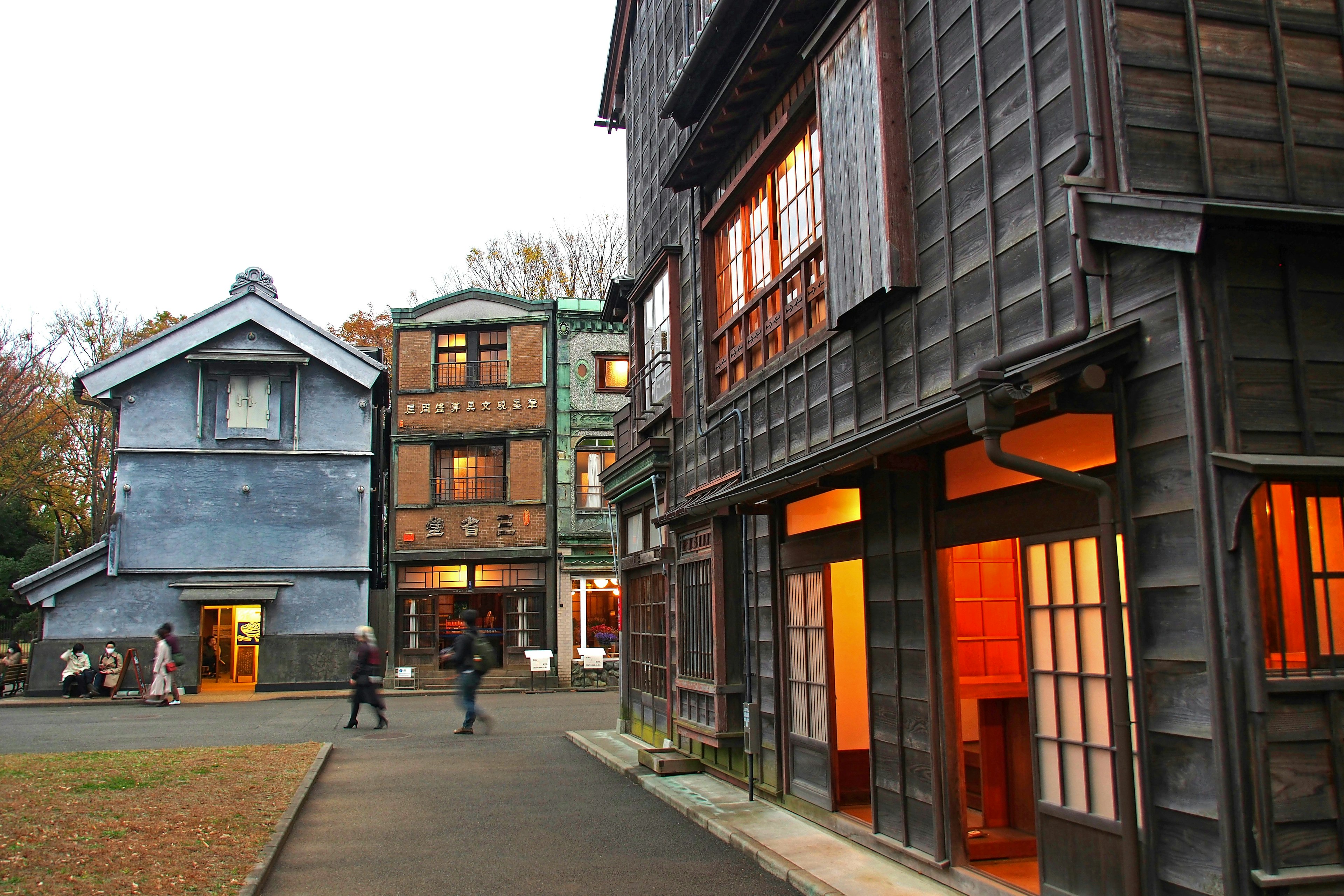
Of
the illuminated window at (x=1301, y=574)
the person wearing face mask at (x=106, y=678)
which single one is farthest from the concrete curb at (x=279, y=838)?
the person wearing face mask at (x=106, y=678)

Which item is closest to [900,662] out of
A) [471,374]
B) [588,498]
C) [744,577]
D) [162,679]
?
[744,577]

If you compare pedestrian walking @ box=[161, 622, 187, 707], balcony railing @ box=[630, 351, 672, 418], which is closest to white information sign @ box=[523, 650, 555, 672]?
pedestrian walking @ box=[161, 622, 187, 707]

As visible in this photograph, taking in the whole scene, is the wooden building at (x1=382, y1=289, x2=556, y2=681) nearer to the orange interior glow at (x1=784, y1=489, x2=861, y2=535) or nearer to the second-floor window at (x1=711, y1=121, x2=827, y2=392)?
the second-floor window at (x1=711, y1=121, x2=827, y2=392)

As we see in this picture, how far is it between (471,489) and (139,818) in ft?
75.8

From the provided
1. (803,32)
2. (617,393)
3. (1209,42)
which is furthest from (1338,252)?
(617,393)

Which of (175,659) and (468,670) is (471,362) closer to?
(175,659)

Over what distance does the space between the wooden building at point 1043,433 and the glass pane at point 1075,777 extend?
0.07 ft

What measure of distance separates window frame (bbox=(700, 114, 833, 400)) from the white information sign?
19.0 m

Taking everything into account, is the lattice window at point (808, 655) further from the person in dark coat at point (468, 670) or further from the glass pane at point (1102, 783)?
the person in dark coat at point (468, 670)

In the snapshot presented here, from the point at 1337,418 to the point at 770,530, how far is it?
6476 millimetres

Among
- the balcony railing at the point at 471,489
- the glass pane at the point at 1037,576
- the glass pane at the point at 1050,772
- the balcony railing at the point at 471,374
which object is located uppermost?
A: the balcony railing at the point at 471,374

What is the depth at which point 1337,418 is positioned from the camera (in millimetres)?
5176

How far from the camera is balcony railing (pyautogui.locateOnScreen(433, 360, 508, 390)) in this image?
33.8 m

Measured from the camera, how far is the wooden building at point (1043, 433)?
497 cm
